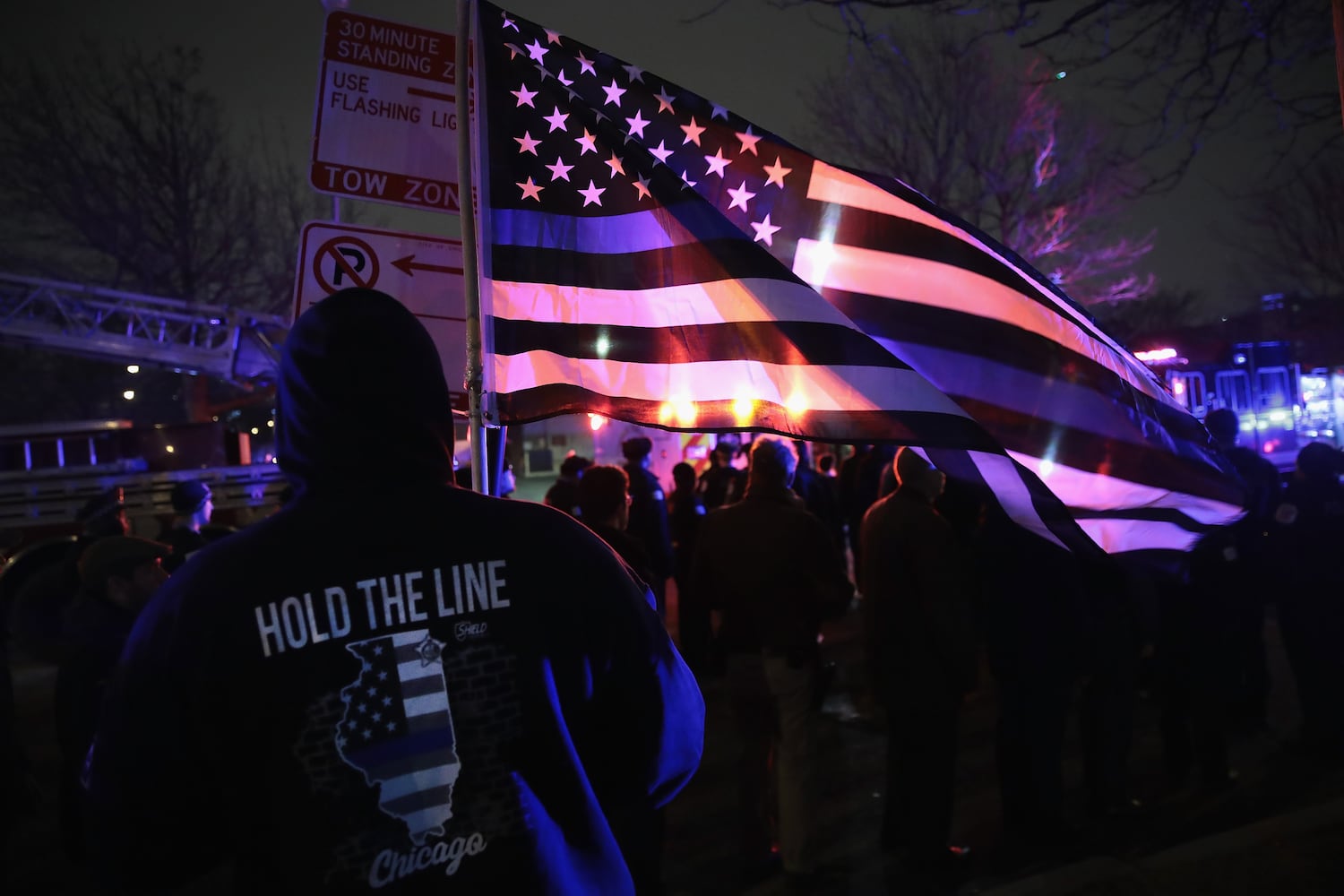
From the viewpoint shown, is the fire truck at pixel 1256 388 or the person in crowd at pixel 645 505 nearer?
the person in crowd at pixel 645 505

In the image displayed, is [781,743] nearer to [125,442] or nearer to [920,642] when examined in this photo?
[920,642]

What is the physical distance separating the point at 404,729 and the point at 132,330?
826 inches

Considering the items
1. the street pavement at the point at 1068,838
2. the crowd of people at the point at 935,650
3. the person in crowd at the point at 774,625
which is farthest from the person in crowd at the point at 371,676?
the street pavement at the point at 1068,838

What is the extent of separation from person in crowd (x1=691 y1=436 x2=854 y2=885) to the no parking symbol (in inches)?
80.2

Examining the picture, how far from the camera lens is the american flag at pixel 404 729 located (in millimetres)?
1680

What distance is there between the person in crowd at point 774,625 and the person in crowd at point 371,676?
2.82 meters

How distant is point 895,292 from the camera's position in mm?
3199

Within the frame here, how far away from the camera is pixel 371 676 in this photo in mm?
1692

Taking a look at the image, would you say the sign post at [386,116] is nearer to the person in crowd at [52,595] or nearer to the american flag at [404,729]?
the american flag at [404,729]

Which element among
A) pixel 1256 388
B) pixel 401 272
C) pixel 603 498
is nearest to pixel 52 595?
pixel 603 498

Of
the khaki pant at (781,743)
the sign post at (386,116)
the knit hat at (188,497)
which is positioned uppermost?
the sign post at (386,116)

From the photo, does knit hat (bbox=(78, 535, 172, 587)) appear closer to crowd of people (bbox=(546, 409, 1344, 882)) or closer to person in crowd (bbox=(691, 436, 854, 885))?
crowd of people (bbox=(546, 409, 1344, 882))

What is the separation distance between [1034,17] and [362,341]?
544cm

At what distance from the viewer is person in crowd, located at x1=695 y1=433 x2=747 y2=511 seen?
393 inches
